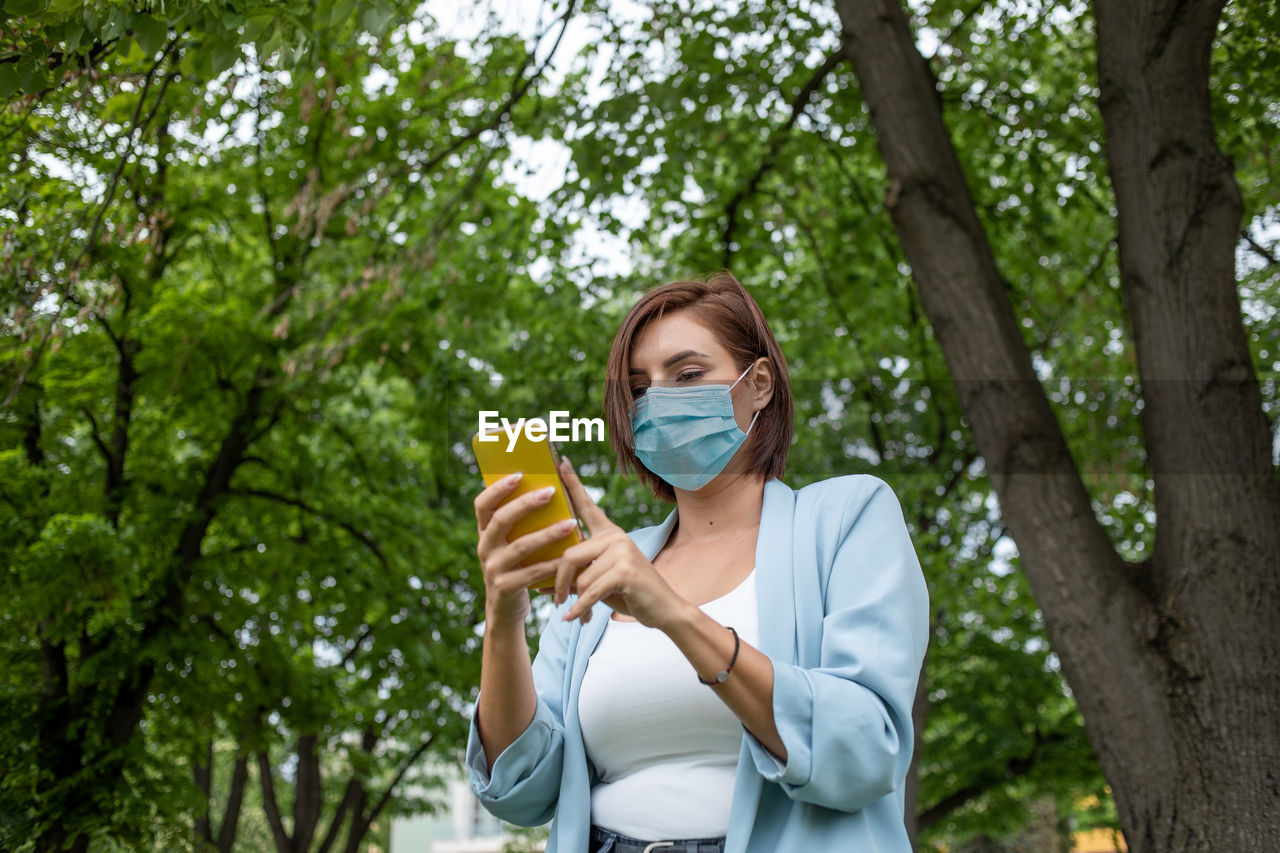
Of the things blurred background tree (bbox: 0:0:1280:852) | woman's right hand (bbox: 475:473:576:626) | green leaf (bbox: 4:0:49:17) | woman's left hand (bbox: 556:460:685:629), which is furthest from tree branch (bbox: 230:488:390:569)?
woman's left hand (bbox: 556:460:685:629)

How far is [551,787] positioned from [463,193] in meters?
4.50

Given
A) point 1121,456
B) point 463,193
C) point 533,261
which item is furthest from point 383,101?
point 1121,456

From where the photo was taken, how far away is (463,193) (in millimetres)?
5938

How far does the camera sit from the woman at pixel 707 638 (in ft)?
5.16

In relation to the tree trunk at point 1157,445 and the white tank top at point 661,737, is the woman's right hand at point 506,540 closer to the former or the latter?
the white tank top at point 661,737

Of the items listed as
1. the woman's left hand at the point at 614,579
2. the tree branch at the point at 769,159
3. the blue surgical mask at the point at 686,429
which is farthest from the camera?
the tree branch at the point at 769,159

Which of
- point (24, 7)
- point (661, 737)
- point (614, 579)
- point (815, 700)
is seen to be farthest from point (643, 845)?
point (24, 7)

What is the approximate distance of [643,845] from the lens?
181cm

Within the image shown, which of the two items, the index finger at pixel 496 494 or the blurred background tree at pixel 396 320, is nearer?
the index finger at pixel 496 494

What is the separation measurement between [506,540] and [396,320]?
686 centimetres

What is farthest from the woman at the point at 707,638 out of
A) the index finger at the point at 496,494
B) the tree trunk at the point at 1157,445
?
the tree trunk at the point at 1157,445

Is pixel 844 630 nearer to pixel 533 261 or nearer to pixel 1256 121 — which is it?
pixel 1256 121

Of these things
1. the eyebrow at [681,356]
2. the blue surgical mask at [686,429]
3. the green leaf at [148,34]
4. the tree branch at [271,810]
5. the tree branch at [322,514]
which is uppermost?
the green leaf at [148,34]

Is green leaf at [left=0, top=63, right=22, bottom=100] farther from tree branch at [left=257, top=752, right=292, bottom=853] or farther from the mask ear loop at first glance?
tree branch at [left=257, top=752, right=292, bottom=853]
